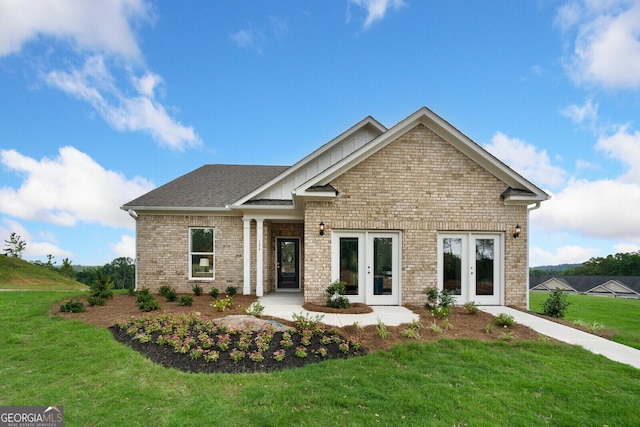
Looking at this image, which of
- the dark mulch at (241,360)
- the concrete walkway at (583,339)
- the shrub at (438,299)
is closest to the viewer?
the dark mulch at (241,360)

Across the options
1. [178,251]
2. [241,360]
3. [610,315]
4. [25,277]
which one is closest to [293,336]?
[241,360]

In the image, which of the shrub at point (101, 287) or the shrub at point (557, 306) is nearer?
the shrub at point (557, 306)

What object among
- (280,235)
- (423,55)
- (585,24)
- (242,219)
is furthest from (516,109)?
(242,219)

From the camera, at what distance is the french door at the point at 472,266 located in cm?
984

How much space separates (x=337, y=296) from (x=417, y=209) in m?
3.69

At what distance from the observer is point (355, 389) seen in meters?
4.19

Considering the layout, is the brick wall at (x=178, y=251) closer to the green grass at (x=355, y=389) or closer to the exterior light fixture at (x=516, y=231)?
the green grass at (x=355, y=389)

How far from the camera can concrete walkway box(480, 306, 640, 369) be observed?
227 inches

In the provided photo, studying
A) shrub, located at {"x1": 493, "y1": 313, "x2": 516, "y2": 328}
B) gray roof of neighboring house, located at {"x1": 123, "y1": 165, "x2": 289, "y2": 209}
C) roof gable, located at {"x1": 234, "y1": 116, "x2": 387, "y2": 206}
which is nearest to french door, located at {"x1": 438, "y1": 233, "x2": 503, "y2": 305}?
shrub, located at {"x1": 493, "y1": 313, "x2": 516, "y2": 328}

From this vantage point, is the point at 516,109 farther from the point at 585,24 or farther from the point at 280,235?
the point at 280,235

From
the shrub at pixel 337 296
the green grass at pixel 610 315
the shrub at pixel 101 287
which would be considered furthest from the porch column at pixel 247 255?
the green grass at pixel 610 315

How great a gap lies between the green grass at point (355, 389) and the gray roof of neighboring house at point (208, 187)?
734 centimetres

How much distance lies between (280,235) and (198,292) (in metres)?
4.15

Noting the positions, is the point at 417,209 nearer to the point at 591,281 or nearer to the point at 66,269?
the point at 66,269
